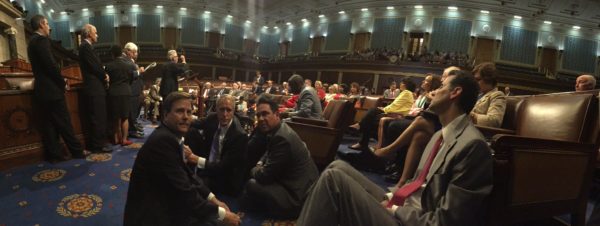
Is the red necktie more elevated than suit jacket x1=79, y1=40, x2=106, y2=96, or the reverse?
suit jacket x1=79, y1=40, x2=106, y2=96

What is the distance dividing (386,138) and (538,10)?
13.4 metres

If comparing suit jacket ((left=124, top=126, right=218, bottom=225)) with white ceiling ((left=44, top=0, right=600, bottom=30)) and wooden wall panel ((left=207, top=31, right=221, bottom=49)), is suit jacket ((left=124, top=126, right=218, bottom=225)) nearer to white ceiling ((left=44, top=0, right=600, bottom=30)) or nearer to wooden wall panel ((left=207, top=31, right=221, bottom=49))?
white ceiling ((left=44, top=0, right=600, bottom=30))

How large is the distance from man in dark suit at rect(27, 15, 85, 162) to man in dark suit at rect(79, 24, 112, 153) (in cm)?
31

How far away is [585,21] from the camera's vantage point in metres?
12.2

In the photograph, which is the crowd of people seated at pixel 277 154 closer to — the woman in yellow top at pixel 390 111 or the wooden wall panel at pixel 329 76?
the woman in yellow top at pixel 390 111

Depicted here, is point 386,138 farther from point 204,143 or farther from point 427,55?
point 427,55

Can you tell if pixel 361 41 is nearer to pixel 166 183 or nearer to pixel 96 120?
pixel 96 120

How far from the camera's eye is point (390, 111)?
355 centimetres

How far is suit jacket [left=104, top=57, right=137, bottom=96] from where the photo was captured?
3262 millimetres

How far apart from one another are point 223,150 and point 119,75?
2.00 metres

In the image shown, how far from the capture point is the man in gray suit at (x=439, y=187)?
3.26 ft

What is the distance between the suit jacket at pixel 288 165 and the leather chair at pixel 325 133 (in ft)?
3.07

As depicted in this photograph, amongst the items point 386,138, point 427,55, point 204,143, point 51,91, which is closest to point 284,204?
point 204,143

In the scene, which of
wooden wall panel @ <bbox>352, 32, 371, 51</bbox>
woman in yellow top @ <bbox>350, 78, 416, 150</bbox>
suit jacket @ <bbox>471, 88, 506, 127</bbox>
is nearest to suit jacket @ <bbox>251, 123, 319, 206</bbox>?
suit jacket @ <bbox>471, 88, 506, 127</bbox>
